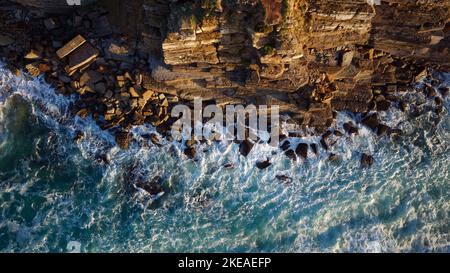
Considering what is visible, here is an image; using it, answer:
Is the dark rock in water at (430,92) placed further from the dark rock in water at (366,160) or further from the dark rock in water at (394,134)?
the dark rock in water at (366,160)

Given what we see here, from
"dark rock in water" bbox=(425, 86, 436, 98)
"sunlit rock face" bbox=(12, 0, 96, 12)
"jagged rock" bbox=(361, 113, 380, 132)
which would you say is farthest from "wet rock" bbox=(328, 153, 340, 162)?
"sunlit rock face" bbox=(12, 0, 96, 12)

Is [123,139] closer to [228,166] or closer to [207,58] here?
[228,166]

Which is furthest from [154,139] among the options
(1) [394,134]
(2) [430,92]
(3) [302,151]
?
(2) [430,92]

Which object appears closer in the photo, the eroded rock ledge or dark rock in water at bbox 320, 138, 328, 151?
the eroded rock ledge

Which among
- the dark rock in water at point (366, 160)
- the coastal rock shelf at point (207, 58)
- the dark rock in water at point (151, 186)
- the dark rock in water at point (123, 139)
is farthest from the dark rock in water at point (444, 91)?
the dark rock in water at point (123, 139)

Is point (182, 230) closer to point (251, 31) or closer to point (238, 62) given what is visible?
point (238, 62)

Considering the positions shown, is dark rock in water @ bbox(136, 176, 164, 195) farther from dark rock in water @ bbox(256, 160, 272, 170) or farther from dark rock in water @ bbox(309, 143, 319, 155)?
dark rock in water @ bbox(309, 143, 319, 155)
